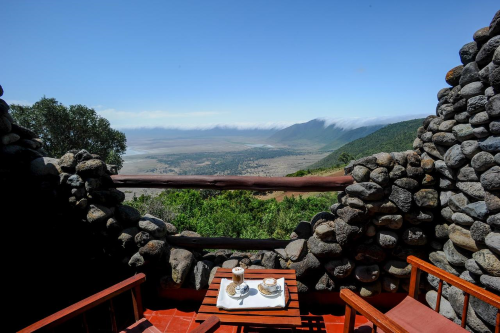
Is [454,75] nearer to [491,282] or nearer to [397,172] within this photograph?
[397,172]

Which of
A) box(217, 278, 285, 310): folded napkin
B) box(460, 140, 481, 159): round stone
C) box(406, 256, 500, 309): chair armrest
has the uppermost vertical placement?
box(460, 140, 481, 159): round stone

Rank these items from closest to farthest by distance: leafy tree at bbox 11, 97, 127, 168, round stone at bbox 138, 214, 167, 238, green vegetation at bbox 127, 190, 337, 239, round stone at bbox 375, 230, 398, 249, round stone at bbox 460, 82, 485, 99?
1. round stone at bbox 460, 82, 485, 99
2. round stone at bbox 375, 230, 398, 249
3. round stone at bbox 138, 214, 167, 238
4. green vegetation at bbox 127, 190, 337, 239
5. leafy tree at bbox 11, 97, 127, 168

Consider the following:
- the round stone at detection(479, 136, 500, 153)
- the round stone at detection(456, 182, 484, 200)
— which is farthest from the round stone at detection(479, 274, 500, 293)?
the round stone at detection(479, 136, 500, 153)

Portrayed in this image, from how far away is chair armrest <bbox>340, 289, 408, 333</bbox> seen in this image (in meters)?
1.79

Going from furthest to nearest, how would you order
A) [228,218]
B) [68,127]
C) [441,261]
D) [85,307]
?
[68,127]
[228,218]
[441,261]
[85,307]

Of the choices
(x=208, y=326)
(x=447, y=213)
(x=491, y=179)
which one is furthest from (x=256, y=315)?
(x=447, y=213)

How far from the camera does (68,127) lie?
20.8m

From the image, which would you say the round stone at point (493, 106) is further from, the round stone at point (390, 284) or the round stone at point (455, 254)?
the round stone at point (390, 284)

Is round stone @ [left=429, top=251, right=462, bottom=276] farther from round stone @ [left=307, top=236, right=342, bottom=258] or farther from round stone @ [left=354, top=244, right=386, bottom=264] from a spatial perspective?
round stone @ [left=307, top=236, right=342, bottom=258]

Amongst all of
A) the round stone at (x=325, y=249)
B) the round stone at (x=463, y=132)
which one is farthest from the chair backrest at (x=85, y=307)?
the round stone at (x=463, y=132)

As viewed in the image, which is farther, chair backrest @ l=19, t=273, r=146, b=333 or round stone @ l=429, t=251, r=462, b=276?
round stone @ l=429, t=251, r=462, b=276

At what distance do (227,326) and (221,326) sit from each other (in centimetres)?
13

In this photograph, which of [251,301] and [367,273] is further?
[367,273]

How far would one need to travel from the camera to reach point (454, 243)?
3064 mm
